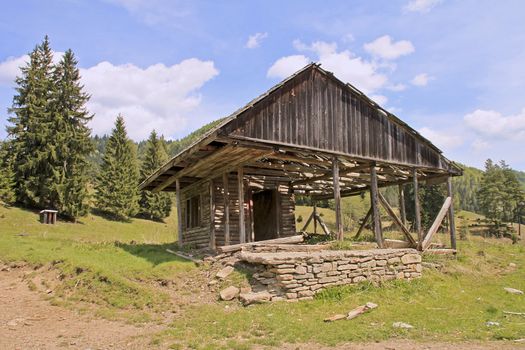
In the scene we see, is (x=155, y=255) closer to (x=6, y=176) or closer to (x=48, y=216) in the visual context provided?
(x=48, y=216)

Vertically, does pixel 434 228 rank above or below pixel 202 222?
below

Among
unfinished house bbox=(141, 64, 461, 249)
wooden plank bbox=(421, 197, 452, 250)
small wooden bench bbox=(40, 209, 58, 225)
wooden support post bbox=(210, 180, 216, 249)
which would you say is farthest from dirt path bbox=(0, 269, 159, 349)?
small wooden bench bbox=(40, 209, 58, 225)

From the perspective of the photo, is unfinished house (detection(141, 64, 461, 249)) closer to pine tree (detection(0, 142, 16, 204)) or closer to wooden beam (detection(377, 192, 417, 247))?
wooden beam (detection(377, 192, 417, 247))

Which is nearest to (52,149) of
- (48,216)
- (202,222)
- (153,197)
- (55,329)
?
(48,216)

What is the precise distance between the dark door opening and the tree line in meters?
23.5

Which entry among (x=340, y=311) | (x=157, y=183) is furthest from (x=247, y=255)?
(x=157, y=183)

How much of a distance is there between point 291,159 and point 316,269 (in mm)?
4437

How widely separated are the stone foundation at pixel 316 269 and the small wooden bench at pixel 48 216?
27.0 m

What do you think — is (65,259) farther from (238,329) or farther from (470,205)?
(470,205)

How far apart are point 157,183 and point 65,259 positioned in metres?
5.81

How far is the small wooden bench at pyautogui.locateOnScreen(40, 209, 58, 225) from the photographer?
106 ft

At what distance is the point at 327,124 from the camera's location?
542 inches

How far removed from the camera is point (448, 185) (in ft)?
58.5

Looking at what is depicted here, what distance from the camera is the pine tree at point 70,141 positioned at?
36.4 meters
